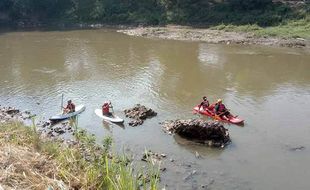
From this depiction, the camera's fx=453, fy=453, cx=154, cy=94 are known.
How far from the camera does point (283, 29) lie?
43.7m

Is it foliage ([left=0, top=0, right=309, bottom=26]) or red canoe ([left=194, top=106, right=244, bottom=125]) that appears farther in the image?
foliage ([left=0, top=0, right=309, bottom=26])

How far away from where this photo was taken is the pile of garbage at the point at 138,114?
21062mm

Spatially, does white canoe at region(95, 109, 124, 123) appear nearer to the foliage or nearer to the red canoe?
the red canoe

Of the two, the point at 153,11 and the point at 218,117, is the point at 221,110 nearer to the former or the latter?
the point at 218,117

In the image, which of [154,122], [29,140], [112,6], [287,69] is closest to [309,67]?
[287,69]

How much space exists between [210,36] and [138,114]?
24.4 metres

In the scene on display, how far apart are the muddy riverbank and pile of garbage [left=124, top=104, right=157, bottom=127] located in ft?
71.1

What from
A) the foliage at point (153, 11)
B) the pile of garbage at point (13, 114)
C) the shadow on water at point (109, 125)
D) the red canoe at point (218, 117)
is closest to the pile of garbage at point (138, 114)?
the shadow on water at point (109, 125)

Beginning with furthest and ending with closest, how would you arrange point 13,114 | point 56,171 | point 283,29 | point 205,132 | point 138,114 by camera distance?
point 283,29, point 13,114, point 138,114, point 205,132, point 56,171

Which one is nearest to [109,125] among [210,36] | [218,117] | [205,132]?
[205,132]

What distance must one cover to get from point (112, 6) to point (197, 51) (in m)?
22.3

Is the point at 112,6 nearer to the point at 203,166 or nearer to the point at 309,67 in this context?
the point at 309,67

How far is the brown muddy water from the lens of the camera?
16453mm

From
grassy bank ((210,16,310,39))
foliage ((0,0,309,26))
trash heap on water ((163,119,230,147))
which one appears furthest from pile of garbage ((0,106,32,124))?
foliage ((0,0,309,26))
